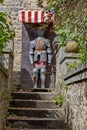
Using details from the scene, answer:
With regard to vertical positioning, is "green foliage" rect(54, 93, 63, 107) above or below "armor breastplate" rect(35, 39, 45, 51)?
below

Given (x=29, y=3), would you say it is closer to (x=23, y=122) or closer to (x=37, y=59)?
(x=37, y=59)

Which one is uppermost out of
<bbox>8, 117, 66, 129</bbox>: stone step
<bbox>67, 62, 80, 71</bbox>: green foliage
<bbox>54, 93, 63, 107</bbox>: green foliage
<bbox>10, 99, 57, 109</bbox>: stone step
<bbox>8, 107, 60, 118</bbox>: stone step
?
<bbox>67, 62, 80, 71</bbox>: green foliage

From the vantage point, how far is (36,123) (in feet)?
22.8

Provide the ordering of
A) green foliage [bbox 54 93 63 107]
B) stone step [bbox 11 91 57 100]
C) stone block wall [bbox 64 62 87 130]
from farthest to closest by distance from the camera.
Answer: stone step [bbox 11 91 57 100] < green foliage [bbox 54 93 63 107] < stone block wall [bbox 64 62 87 130]

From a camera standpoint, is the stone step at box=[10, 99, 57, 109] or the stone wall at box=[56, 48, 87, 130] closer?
the stone wall at box=[56, 48, 87, 130]

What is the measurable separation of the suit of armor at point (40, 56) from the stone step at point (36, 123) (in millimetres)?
3444

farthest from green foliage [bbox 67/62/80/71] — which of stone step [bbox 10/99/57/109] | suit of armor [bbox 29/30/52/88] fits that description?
suit of armor [bbox 29/30/52/88]

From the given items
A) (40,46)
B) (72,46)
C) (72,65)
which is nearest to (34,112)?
(72,65)

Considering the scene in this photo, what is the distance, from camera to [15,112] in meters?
7.45

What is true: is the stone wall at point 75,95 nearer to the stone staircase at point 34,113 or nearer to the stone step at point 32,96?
the stone staircase at point 34,113

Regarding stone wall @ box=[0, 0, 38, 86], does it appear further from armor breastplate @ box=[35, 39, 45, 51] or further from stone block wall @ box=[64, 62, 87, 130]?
stone block wall @ box=[64, 62, 87, 130]

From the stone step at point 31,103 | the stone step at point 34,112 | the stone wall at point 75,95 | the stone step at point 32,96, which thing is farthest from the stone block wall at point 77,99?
the stone step at point 32,96

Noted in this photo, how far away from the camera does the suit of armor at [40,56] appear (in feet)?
34.0

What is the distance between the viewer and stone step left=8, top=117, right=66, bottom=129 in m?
6.83
